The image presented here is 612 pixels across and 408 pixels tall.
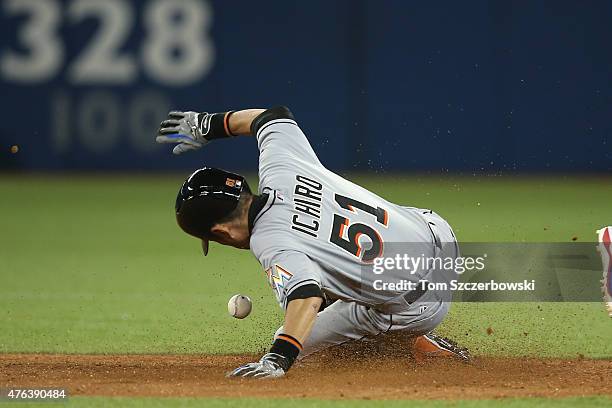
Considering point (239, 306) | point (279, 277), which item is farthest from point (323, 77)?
point (279, 277)

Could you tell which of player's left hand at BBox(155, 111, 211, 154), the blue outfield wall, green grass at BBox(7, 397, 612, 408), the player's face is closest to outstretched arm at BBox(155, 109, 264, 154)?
player's left hand at BBox(155, 111, 211, 154)

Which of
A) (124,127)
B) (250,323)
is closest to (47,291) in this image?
(250,323)

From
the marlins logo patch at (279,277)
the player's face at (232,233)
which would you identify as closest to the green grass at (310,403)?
the marlins logo patch at (279,277)

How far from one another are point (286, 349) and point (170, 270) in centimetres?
475

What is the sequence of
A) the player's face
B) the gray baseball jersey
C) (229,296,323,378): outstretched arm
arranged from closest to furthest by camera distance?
(229,296,323,378): outstretched arm
the gray baseball jersey
the player's face

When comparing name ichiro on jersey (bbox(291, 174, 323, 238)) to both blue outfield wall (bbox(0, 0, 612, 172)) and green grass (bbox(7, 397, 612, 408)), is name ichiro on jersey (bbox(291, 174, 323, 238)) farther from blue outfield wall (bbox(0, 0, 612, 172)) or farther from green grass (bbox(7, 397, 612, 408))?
blue outfield wall (bbox(0, 0, 612, 172))

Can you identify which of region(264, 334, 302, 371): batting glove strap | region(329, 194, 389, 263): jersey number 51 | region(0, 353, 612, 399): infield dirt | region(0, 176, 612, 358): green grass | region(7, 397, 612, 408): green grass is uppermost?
region(329, 194, 389, 263): jersey number 51

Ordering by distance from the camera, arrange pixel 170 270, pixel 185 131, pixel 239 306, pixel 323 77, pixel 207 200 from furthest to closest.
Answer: pixel 323 77
pixel 170 270
pixel 185 131
pixel 239 306
pixel 207 200

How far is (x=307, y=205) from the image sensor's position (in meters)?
5.46

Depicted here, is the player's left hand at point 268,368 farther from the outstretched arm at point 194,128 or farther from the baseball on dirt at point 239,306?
the outstretched arm at point 194,128

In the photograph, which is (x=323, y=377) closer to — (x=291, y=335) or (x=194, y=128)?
(x=291, y=335)

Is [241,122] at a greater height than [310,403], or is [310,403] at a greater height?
[241,122]

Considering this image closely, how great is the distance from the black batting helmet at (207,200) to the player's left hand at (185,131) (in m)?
0.66

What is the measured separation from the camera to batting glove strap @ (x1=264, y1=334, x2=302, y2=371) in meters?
5.10
